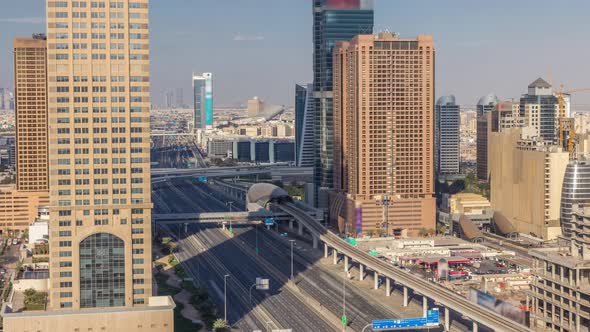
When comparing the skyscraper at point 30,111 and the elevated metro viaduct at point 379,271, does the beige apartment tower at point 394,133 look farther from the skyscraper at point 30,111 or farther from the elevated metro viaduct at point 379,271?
the skyscraper at point 30,111

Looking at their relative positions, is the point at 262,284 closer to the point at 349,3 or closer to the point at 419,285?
the point at 419,285

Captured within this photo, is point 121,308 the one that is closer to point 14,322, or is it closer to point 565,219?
point 14,322

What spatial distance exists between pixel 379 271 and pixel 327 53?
75.3 metres

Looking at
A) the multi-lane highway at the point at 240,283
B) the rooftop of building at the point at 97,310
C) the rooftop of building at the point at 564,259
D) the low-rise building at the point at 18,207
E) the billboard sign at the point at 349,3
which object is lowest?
the multi-lane highway at the point at 240,283

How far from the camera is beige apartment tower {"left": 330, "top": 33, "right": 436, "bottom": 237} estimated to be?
154m

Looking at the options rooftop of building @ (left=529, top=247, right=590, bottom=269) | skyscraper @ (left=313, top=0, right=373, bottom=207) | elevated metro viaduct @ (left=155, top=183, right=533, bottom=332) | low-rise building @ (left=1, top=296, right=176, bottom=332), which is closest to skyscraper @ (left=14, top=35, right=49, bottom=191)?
elevated metro viaduct @ (left=155, top=183, right=533, bottom=332)

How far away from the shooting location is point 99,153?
271 feet

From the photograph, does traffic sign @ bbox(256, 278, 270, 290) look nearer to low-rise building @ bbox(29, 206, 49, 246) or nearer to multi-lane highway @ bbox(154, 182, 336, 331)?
multi-lane highway @ bbox(154, 182, 336, 331)

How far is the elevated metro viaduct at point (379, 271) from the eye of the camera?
279 feet

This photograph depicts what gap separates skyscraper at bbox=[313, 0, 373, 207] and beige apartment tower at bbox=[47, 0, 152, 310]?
95.8m

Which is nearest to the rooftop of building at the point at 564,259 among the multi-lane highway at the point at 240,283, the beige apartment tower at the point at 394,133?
the multi-lane highway at the point at 240,283

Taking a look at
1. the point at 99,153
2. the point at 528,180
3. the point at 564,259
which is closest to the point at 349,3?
the point at 528,180

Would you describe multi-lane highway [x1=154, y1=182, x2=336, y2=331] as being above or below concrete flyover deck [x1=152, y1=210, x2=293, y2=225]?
below

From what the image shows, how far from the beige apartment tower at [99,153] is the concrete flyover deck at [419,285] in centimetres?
2672
